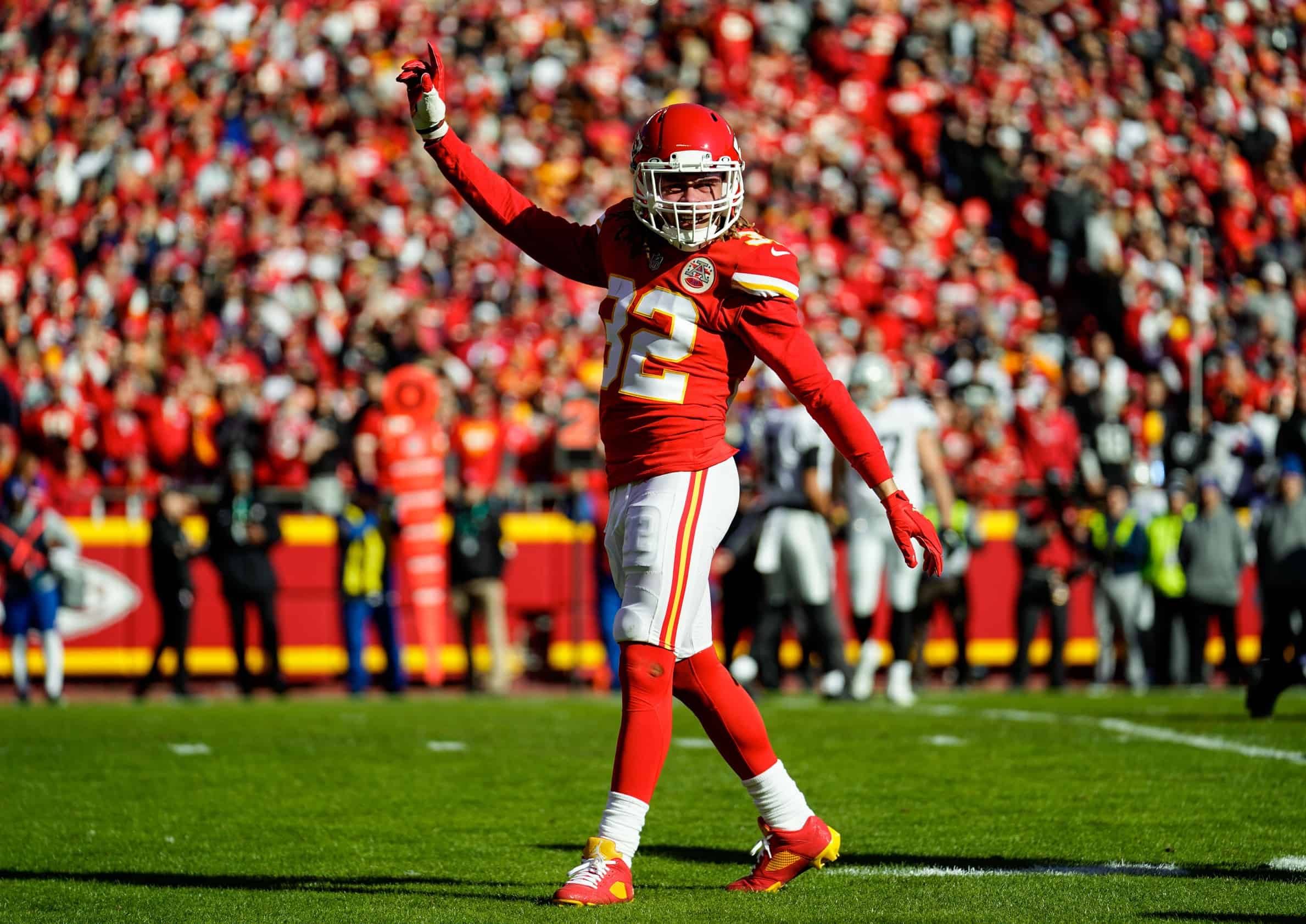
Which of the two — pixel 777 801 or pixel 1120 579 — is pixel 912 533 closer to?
pixel 777 801

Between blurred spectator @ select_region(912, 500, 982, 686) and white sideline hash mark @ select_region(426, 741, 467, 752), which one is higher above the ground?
blurred spectator @ select_region(912, 500, 982, 686)

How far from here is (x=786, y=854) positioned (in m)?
5.04

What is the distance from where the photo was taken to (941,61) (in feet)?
74.3

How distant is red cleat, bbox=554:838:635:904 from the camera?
15.2 ft

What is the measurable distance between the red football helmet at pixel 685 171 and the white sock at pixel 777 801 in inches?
54.7

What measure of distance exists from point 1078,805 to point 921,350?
36.9 ft

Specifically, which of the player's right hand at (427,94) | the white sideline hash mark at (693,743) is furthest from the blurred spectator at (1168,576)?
the player's right hand at (427,94)

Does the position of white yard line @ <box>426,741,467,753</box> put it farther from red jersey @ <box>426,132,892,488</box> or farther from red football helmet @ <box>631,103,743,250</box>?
red football helmet @ <box>631,103,743,250</box>

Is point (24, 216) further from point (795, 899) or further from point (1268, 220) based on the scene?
point (795, 899)

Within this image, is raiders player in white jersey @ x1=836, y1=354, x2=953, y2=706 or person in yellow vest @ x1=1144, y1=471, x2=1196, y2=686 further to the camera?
person in yellow vest @ x1=1144, y1=471, x2=1196, y2=686

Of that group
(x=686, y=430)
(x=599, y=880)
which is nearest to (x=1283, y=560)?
(x=686, y=430)

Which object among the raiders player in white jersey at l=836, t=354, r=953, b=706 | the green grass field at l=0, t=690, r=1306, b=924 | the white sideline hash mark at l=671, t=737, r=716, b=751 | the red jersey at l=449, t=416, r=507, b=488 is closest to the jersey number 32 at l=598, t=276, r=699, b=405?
the green grass field at l=0, t=690, r=1306, b=924

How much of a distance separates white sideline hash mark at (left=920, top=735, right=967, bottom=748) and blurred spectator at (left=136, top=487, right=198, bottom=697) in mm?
6103

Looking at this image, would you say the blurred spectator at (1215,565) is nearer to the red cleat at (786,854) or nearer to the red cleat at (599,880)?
the red cleat at (786,854)
